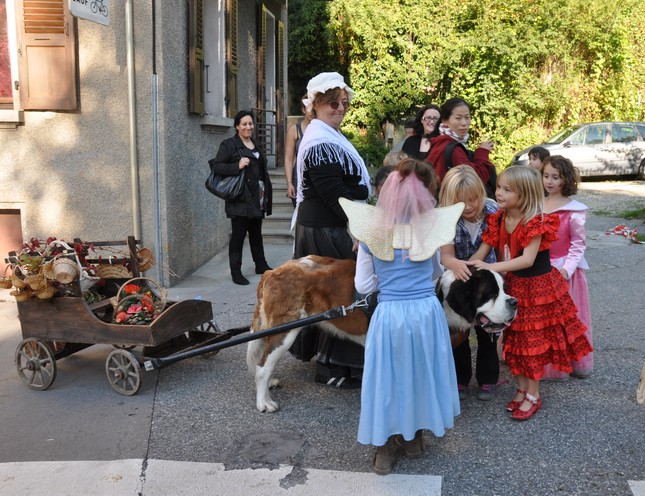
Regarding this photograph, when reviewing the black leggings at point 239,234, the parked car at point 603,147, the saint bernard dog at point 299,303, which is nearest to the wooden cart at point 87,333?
the saint bernard dog at point 299,303

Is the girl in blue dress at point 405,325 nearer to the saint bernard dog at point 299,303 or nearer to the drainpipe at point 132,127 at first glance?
the saint bernard dog at point 299,303

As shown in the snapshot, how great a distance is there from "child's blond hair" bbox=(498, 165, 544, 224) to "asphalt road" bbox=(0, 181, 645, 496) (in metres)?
1.33

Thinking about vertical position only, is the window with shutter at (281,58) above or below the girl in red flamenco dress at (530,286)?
above

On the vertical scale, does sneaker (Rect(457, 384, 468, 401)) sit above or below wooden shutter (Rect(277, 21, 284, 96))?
below

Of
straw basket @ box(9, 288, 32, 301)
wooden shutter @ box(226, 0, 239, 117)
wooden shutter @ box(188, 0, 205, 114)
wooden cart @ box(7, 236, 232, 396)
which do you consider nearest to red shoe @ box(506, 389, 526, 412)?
wooden cart @ box(7, 236, 232, 396)

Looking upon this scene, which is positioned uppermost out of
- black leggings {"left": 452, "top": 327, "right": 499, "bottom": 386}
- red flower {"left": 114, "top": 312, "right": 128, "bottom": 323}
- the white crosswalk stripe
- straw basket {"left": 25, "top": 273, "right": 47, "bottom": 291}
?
straw basket {"left": 25, "top": 273, "right": 47, "bottom": 291}

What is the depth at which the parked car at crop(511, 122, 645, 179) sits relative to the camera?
1855cm

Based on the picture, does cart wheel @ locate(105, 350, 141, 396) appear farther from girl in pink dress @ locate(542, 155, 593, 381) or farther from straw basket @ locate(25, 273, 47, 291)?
girl in pink dress @ locate(542, 155, 593, 381)

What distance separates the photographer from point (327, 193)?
14.6ft

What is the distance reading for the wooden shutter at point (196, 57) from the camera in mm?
8031

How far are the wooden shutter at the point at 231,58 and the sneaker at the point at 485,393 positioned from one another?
6.43m

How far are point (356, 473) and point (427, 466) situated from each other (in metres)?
0.40

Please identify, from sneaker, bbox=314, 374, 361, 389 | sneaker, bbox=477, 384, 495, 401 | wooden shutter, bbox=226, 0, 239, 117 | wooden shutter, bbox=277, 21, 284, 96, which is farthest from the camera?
wooden shutter, bbox=277, 21, 284, 96

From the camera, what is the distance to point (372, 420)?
139 inches
